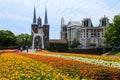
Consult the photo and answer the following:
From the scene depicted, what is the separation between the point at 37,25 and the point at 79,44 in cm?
1450

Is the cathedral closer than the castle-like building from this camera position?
Yes

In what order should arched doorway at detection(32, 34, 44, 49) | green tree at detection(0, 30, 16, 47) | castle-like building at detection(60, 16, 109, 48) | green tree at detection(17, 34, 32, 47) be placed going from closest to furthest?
green tree at detection(0, 30, 16, 47) → arched doorway at detection(32, 34, 44, 49) → castle-like building at detection(60, 16, 109, 48) → green tree at detection(17, 34, 32, 47)

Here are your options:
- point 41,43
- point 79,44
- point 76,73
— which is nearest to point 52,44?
point 41,43

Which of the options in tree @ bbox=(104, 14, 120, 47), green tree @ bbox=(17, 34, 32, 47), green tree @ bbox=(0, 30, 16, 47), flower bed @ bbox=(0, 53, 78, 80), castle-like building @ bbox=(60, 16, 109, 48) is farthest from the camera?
green tree @ bbox=(17, 34, 32, 47)

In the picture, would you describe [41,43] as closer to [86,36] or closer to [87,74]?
[86,36]

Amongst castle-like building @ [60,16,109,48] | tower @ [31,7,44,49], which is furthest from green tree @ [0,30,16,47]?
castle-like building @ [60,16,109,48]

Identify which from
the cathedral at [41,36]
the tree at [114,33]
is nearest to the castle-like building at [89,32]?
the cathedral at [41,36]

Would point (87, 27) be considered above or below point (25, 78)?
above

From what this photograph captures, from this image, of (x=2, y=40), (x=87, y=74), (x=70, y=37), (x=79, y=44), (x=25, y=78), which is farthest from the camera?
(x=70, y=37)

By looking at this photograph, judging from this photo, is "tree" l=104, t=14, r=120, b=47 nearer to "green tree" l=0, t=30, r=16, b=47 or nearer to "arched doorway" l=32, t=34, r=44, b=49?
"arched doorway" l=32, t=34, r=44, b=49

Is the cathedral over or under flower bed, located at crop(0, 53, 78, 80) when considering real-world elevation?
over

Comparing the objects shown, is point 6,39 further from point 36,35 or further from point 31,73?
point 31,73

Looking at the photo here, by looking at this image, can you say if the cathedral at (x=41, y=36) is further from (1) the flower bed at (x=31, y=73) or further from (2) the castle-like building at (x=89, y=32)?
(1) the flower bed at (x=31, y=73)

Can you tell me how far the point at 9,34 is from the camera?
86.8 metres
